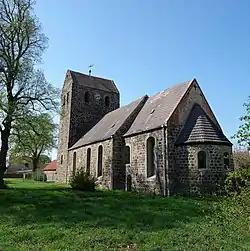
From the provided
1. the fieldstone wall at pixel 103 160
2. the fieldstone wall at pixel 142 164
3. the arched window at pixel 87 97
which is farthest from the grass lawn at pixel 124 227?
the arched window at pixel 87 97

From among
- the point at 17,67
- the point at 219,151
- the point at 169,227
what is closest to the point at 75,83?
the point at 17,67

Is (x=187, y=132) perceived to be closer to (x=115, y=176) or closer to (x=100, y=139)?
(x=115, y=176)

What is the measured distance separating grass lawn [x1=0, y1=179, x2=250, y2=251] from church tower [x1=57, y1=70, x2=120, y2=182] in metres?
21.9

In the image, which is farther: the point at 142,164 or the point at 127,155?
the point at 127,155

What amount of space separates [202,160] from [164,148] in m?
2.58

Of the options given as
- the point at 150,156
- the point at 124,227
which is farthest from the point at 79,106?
the point at 124,227

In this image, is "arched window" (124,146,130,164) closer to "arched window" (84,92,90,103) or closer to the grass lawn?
the grass lawn

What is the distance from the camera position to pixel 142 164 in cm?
2200

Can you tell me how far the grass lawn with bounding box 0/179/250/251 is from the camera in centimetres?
764

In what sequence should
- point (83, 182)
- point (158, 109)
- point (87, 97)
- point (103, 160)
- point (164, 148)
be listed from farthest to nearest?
point (87, 97) < point (103, 160) < point (158, 109) < point (83, 182) < point (164, 148)

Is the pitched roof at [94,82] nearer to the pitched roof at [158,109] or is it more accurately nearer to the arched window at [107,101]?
the arched window at [107,101]

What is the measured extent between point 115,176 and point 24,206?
11587 millimetres

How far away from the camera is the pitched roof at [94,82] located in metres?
37.6

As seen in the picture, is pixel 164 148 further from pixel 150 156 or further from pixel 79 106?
pixel 79 106
